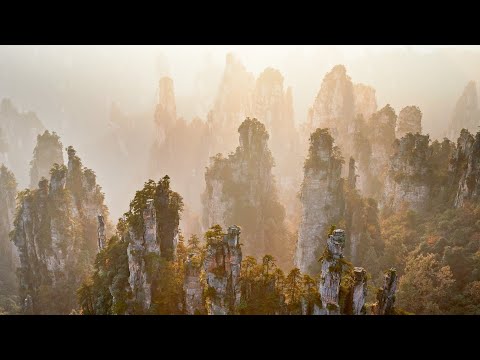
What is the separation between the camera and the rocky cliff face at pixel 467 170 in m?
29.3

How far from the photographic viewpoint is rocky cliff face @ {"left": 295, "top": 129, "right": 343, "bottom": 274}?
116 ft

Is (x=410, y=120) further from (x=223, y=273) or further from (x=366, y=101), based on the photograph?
(x=223, y=273)

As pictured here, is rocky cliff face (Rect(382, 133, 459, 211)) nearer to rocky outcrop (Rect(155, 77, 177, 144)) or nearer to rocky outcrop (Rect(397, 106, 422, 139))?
rocky outcrop (Rect(397, 106, 422, 139))

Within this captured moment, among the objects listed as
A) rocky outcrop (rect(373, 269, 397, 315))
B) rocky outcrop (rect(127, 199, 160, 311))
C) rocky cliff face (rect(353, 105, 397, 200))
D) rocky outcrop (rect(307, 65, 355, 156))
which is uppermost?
rocky outcrop (rect(307, 65, 355, 156))

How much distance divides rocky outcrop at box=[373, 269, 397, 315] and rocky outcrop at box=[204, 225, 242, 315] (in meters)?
7.02

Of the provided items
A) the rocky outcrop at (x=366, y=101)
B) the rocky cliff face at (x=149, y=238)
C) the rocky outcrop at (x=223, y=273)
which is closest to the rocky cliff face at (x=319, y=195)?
the rocky cliff face at (x=149, y=238)

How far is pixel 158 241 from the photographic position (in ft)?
69.8

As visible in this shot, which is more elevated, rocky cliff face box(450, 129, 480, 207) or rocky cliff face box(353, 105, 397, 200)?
rocky cliff face box(353, 105, 397, 200)

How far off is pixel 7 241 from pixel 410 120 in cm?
4947

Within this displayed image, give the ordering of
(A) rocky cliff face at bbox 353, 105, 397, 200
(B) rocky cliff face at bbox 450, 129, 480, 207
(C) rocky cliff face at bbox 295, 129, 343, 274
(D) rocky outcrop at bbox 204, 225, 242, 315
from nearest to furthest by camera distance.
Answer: (D) rocky outcrop at bbox 204, 225, 242, 315 → (B) rocky cliff face at bbox 450, 129, 480, 207 → (C) rocky cliff face at bbox 295, 129, 343, 274 → (A) rocky cliff face at bbox 353, 105, 397, 200

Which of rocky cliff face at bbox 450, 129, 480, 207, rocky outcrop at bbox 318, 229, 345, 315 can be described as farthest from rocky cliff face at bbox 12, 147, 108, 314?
rocky cliff face at bbox 450, 129, 480, 207

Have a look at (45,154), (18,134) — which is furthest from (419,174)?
(18,134)
